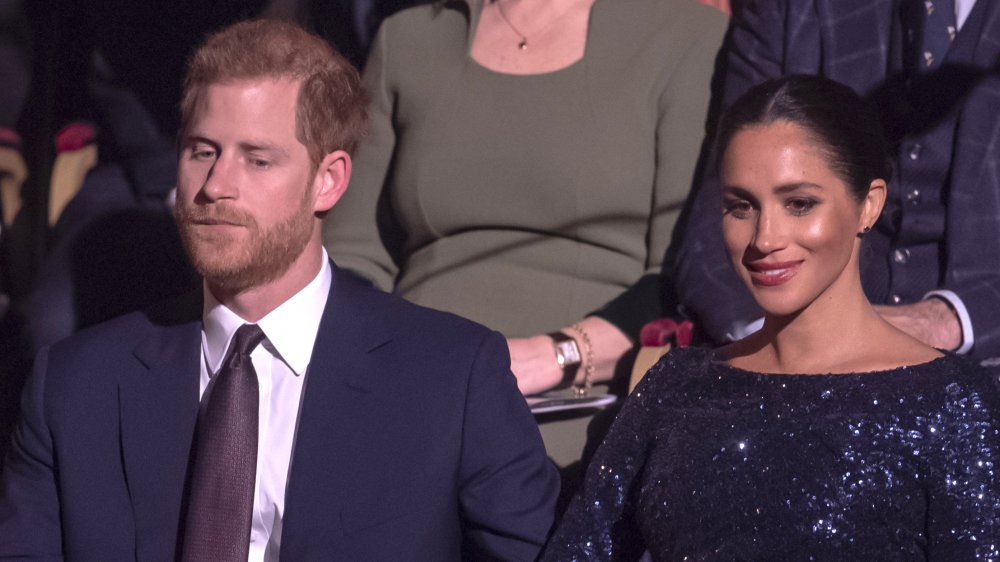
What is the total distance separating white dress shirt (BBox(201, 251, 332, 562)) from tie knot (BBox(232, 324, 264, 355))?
0.04 feet

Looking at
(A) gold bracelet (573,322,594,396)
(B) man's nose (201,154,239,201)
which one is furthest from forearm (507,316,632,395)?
(B) man's nose (201,154,239,201)

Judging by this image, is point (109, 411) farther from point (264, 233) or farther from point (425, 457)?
point (425, 457)

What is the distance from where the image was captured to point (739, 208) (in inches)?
74.1

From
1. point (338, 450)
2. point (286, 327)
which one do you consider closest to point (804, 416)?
point (338, 450)

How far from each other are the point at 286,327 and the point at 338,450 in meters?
0.21

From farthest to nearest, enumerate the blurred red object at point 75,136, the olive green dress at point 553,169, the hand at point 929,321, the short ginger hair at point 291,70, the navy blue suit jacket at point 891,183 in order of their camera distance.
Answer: the blurred red object at point 75,136 → the olive green dress at point 553,169 → the navy blue suit jacket at point 891,183 → the hand at point 929,321 → the short ginger hair at point 291,70

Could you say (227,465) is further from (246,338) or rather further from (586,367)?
(586,367)

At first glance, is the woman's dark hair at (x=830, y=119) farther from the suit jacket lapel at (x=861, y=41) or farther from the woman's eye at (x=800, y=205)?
the suit jacket lapel at (x=861, y=41)

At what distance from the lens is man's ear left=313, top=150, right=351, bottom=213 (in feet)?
6.80

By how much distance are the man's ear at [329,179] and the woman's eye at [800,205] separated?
0.70 meters

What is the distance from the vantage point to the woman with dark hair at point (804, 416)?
5.57ft

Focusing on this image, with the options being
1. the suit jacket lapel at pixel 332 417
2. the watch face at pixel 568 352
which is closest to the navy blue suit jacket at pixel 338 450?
the suit jacket lapel at pixel 332 417

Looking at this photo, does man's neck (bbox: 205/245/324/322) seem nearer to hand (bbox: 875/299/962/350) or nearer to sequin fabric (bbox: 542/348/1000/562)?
sequin fabric (bbox: 542/348/1000/562)

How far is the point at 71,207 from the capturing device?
10.2 feet
